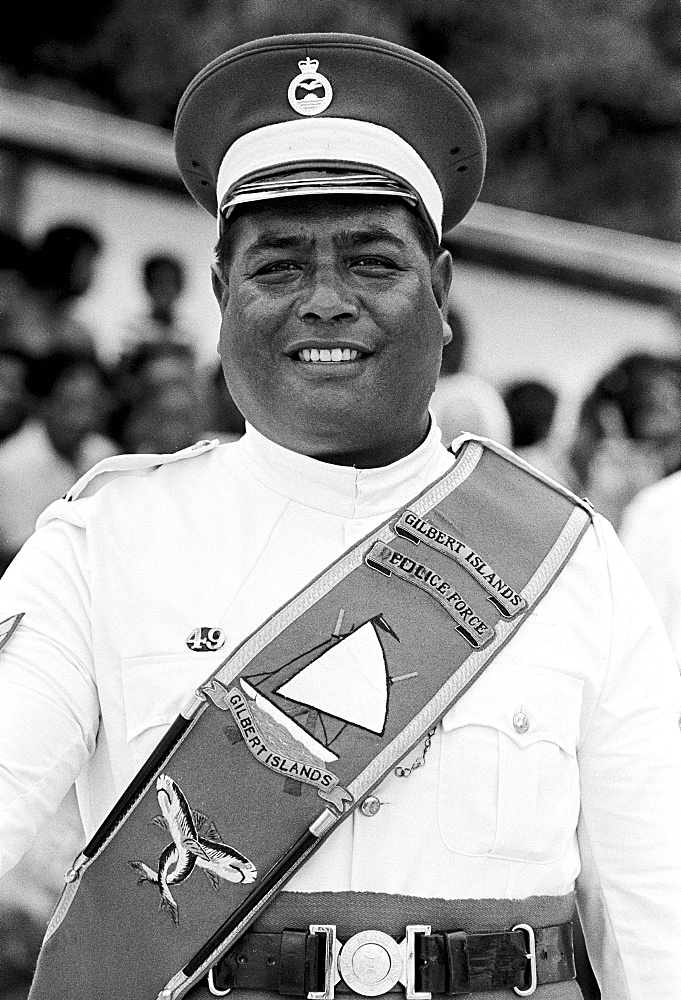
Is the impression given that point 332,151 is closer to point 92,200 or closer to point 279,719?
point 279,719

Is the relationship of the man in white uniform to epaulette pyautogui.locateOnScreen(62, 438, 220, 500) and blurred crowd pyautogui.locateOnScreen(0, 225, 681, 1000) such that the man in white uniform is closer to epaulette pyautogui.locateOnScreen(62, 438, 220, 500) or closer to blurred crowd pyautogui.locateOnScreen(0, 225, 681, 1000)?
epaulette pyautogui.locateOnScreen(62, 438, 220, 500)

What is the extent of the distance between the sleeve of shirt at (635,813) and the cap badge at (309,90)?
3.05 feet

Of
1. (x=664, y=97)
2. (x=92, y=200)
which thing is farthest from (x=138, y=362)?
(x=664, y=97)

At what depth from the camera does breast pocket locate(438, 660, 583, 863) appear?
2.24 metres

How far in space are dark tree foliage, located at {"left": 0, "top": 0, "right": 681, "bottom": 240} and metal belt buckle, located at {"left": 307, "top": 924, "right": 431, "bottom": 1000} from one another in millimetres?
6513

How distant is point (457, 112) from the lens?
8.11ft

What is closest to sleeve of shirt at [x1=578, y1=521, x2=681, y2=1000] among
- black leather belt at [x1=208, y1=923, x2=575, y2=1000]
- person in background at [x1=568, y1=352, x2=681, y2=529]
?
black leather belt at [x1=208, y1=923, x2=575, y2=1000]

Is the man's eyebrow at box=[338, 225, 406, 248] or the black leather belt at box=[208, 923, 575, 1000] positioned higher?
the man's eyebrow at box=[338, 225, 406, 248]

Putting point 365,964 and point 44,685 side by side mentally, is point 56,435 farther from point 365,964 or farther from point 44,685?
point 365,964

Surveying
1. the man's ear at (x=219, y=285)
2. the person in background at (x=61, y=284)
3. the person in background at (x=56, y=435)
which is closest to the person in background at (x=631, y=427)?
the person in background at (x=56, y=435)

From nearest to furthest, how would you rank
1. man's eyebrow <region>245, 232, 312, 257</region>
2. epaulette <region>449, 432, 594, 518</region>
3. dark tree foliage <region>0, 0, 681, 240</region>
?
man's eyebrow <region>245, 232, 312, 257</region>
epaulette <region>449, 432, 594, 518</region>
dark tree foliage <region>0, 0, 681, 240</region>

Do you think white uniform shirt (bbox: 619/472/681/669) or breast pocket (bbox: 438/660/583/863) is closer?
breast pocket (bbox: 438/660/583/863)

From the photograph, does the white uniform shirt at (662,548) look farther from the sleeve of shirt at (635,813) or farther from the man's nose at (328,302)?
the man's nose at (328,302)

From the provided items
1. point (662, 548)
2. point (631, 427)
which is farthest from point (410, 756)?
point (631, 427)
